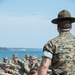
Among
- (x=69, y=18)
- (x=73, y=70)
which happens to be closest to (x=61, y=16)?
(x=69, y=18)

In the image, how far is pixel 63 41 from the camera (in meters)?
3.70

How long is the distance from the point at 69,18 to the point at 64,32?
15 centimetres

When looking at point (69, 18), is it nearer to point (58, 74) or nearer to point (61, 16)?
point (61, 16)

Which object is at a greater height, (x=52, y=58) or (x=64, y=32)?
(x=64, y=32)

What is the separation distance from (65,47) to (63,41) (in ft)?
0.21

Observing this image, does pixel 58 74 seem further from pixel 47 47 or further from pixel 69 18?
pixel 69 18

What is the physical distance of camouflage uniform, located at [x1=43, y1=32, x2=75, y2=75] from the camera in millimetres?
3631

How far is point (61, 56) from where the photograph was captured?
364cm

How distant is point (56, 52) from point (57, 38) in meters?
0.15

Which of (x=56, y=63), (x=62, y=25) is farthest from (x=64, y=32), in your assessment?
(x=56, y=63)

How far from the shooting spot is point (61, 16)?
12.2ft

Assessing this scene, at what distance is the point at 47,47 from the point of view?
362 cm

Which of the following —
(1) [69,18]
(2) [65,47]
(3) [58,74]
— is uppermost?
(1) [69,18]

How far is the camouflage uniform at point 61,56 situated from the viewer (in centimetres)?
363
